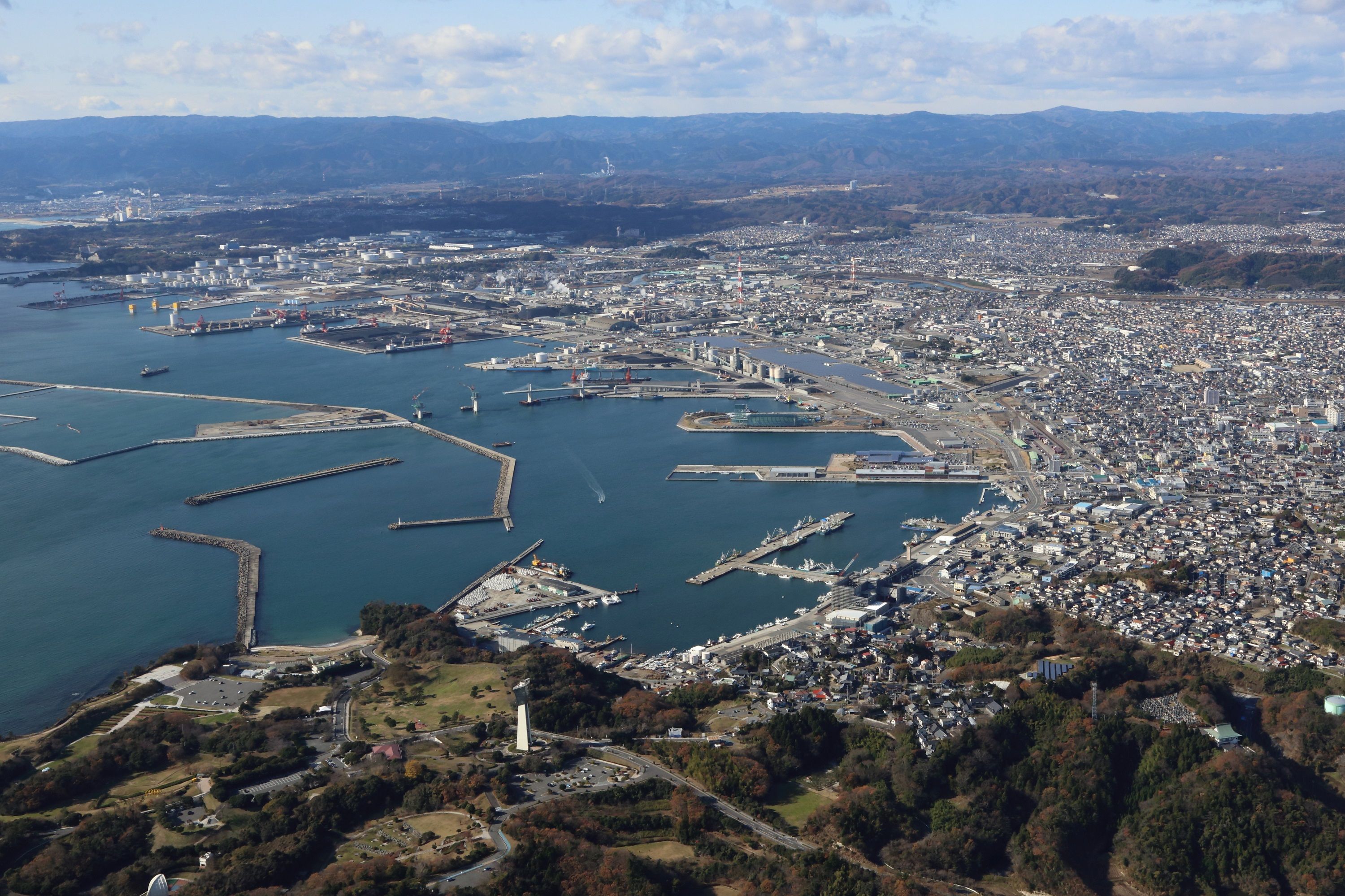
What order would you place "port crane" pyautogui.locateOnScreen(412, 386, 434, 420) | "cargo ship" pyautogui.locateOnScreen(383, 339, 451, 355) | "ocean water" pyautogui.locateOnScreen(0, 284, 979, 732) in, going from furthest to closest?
"cargo ship" pyautogui.locateOnScreen(383, 339, 451, 355) → "port crane" pyautogui.locateOnScreen(412, 386, 434, 420) → "ocean water" pyautogui.locateOnScreen(0, 284, 979, 732)

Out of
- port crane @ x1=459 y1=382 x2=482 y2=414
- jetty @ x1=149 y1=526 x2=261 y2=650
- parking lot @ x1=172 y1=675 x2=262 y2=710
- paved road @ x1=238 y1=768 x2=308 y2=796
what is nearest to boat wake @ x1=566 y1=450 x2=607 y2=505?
port crane @ x1=459 y1=382 x2=482 y2=414

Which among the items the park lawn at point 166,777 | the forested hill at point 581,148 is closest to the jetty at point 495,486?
the park lawn at point 166,777

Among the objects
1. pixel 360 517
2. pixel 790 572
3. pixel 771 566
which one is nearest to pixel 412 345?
pixel 360 517

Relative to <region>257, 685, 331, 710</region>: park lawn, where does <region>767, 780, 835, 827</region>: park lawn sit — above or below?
above

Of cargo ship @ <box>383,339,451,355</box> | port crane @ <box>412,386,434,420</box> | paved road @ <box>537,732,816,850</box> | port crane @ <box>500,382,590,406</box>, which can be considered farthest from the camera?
cargo ship @ <box>383,339,451,355</box>

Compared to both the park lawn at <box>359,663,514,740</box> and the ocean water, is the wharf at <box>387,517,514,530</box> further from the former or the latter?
the park lawn at <box>359,663,514,740</box>

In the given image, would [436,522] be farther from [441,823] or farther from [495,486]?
[441,823]

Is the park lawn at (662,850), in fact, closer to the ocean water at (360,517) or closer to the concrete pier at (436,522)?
the ocean water at (360,517)
